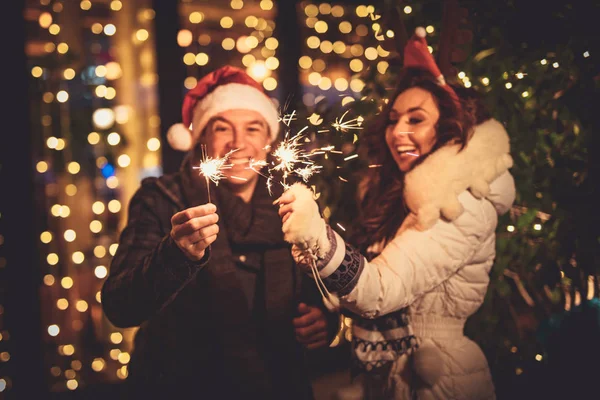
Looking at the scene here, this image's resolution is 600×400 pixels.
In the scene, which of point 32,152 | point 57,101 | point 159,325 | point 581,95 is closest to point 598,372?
point 581,95

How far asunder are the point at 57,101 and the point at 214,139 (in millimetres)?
2061

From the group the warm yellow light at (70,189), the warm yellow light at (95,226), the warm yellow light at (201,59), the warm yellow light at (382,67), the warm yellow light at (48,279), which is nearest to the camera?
the warm yellow light at (382,67)

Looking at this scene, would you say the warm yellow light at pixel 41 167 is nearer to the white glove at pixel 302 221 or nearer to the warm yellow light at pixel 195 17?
the warm yellow light at pixel 195 17

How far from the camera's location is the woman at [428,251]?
67.5 inches

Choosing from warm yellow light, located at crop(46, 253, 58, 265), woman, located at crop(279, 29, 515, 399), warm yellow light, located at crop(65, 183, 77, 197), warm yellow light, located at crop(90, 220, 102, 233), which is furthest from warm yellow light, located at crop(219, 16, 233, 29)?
woman, located at crop(279, 29, 515, 399)

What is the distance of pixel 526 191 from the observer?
243cm

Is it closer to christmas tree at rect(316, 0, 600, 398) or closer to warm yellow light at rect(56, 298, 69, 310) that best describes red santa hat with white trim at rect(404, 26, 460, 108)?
christmas tree at rect(316, 0, 600, 398)

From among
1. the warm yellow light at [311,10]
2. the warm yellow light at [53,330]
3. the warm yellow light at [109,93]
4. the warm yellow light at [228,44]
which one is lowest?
the warm yellow light at [53,330]

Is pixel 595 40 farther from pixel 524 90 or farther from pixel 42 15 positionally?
pixel 42 15

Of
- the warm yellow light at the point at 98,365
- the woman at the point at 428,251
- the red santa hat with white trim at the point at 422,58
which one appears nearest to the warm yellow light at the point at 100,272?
the warm yellow light at the point at 98,365

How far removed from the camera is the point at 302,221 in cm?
151

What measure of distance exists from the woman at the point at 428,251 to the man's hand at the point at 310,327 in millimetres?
92

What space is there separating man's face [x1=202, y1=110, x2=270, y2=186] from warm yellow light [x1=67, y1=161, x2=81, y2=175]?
6.83ft

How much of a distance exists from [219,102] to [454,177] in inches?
40.7
